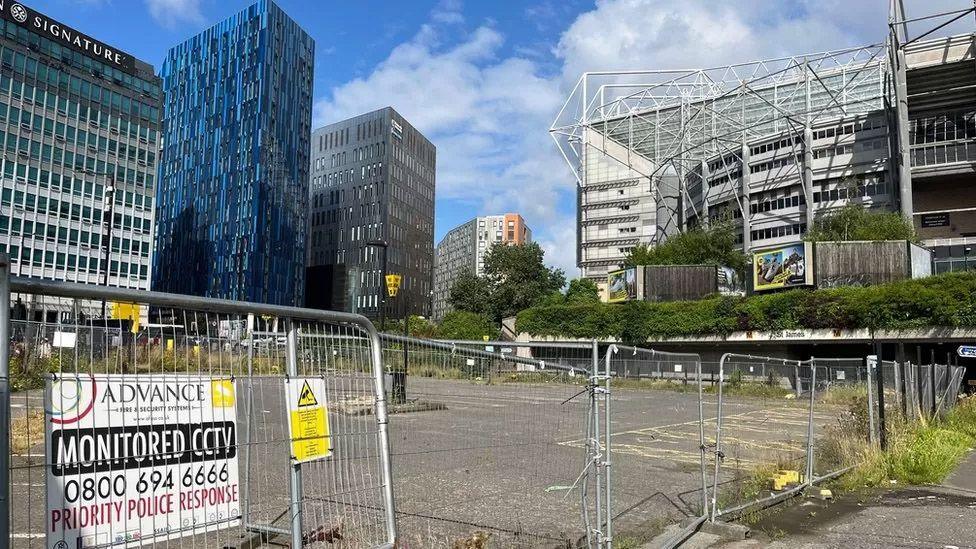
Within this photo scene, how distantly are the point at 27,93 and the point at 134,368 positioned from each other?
9038cm

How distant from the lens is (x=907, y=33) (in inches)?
2502

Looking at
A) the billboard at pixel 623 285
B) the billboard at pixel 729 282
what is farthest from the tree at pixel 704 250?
the billboard at pixel 623 285

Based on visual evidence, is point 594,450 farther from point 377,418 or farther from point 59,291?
point 59,291

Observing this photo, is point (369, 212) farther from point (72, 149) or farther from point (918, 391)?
point (918, 391)

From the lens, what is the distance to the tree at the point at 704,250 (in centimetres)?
7338

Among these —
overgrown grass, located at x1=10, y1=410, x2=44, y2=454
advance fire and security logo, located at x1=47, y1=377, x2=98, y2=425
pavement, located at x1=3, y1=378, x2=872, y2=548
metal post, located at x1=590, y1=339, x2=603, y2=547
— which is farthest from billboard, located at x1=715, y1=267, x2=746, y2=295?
advance fire and security logo, located at x1=47, y1=377, x2=98, y2=425

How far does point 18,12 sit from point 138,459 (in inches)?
3707

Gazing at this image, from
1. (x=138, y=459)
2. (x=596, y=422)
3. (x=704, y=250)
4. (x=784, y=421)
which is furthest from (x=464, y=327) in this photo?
(x=138, y=459)

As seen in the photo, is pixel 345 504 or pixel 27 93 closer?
pixel 345 504

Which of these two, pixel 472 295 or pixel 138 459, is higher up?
pixel 472 295

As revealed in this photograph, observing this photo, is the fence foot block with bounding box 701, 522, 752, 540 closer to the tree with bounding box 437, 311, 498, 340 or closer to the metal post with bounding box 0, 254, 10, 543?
the metal post with bounding box 0, 254, 10, 543

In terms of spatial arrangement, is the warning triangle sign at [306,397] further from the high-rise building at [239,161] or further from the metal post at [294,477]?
the high-rise building at [239,161]

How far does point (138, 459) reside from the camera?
3.42 metres

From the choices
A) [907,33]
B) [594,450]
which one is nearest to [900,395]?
[594,450]
